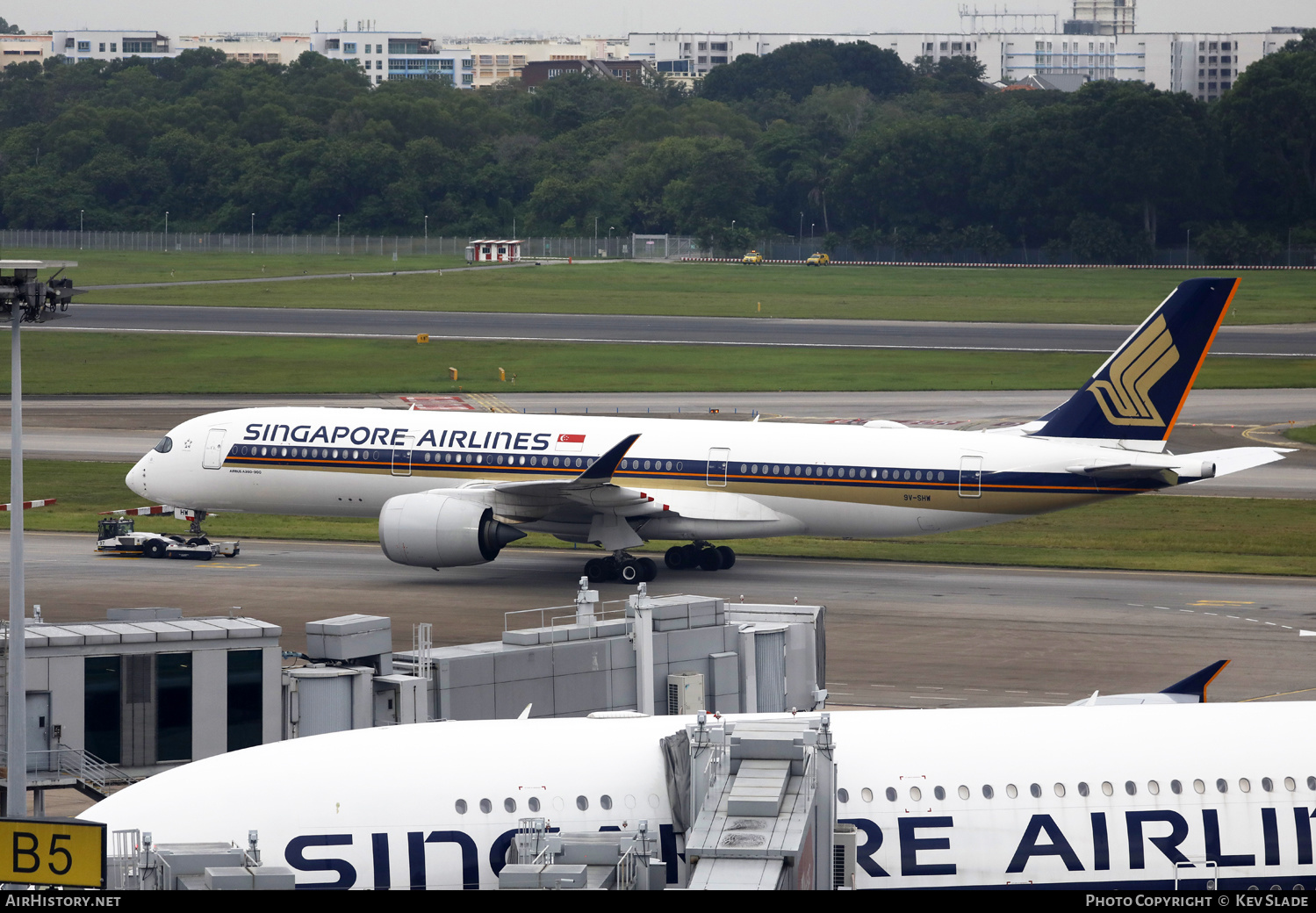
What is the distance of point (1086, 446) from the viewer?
4909 cm

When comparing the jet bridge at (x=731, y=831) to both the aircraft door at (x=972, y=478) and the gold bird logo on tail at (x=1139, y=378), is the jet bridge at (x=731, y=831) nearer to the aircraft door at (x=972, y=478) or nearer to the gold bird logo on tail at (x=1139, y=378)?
the aircraft door at (x=972, y=478)

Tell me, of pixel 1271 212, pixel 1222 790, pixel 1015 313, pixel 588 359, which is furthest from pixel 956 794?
pixel 1271 212

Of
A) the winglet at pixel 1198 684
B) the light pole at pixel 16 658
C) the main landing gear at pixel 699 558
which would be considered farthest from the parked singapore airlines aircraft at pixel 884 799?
the main landing gear at pixel 699 558

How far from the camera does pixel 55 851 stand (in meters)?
14.3

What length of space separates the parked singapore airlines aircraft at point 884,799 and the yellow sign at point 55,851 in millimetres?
3303

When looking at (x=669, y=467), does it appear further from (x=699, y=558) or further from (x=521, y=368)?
(x=521, y=368)

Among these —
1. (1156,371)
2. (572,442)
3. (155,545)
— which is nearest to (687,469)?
(572,442)

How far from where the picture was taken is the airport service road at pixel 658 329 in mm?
117438

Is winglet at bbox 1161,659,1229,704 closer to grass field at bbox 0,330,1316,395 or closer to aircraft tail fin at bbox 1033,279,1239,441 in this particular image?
aircraft tail fin at bbox 1033,279,1239,441

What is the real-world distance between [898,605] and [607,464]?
929 cm

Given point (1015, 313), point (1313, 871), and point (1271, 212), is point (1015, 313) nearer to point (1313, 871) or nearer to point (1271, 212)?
point (1271, 212)

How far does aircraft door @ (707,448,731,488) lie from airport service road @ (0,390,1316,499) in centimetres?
3073

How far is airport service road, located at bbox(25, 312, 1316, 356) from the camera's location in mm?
117438

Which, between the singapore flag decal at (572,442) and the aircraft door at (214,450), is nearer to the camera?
the singapore flag decal at (572,442)
